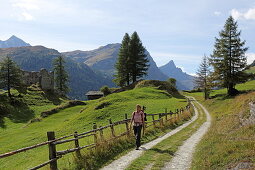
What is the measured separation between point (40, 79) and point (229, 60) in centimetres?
5932

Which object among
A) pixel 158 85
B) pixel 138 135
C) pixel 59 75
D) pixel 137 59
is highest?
pixel 137 59

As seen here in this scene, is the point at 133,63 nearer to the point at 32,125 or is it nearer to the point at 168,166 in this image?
the point at 32,125

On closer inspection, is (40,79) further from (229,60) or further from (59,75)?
(229,60)

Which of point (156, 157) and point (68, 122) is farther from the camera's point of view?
point (68, 122)

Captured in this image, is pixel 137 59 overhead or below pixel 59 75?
overhead

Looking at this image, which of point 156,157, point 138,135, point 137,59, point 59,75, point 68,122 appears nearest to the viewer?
point 156,157

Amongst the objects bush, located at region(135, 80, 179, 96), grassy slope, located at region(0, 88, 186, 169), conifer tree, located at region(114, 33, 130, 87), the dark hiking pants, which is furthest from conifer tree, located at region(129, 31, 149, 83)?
the dark hiking pants

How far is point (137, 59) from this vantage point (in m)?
82.3

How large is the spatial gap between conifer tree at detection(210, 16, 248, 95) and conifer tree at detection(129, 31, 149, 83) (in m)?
29.3

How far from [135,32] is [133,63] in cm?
1173

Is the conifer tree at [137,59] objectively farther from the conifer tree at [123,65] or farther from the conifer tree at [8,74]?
the conifer tree at [8,74]

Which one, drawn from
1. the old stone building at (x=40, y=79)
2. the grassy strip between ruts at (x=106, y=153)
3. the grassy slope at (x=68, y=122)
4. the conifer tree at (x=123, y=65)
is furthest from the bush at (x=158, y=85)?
the grassy strip between ruts at (x=106, y=153)

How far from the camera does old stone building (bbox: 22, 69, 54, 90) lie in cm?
8344

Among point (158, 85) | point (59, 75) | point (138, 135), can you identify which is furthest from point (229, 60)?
point (59, 75)
